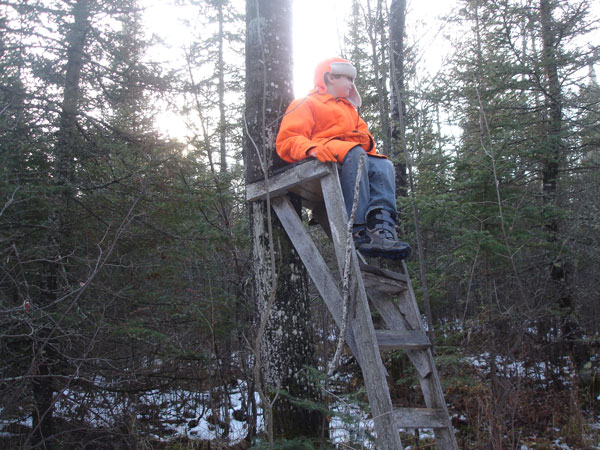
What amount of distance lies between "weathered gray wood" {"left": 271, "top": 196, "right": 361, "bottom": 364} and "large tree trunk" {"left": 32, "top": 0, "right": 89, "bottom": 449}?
8.50 ft

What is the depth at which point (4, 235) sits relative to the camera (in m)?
4.42

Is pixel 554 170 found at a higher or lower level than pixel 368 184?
higher

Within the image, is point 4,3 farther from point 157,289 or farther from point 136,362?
point 136,362

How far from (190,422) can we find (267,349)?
360 centimetres

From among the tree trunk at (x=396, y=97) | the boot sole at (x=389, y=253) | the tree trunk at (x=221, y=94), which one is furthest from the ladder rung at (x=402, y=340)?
the tree trunk at (x=221, y=94)

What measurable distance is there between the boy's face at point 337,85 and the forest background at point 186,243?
0.40m

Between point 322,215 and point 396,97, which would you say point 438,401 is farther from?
point 396,97

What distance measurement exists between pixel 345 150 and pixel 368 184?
0.99 feet

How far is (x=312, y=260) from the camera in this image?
2.96 metres

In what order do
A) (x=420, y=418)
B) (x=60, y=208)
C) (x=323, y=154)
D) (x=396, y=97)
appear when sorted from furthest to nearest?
1. (x=396, y=97)
2. (x=60, y=208)
3. (x=323, y=154)
4. (x=420, y=418)

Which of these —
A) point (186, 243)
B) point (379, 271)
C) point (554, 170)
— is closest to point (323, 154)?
point (379, 271)

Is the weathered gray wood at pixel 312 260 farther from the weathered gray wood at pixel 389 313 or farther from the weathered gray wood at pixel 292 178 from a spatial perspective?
the weathered gray wood at pixel 389 313

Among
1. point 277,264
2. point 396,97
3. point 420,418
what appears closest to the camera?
point 420,418

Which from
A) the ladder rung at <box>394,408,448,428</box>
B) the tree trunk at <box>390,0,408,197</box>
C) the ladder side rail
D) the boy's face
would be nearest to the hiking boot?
the ladder side rail
